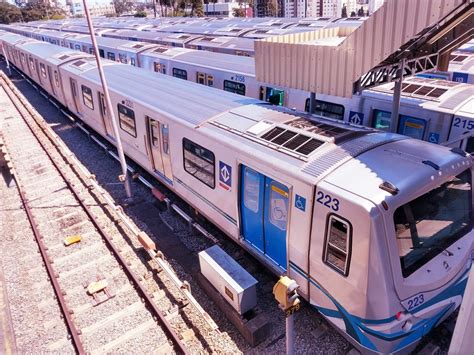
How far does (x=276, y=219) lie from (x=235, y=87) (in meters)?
9.25

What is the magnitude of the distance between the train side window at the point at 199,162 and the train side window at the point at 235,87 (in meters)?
6.28

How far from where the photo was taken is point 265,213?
22.1ft

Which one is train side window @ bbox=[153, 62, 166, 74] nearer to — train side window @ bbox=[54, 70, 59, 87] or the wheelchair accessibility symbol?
train side window @ bbox=[54, 70, 59, 87]

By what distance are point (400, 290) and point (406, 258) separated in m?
0.44

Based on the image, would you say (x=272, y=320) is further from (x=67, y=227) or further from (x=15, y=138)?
(x=15, y=138)

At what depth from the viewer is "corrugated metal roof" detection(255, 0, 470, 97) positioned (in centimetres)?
600

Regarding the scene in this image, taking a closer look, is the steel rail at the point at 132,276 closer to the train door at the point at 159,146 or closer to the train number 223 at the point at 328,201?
the train door at the point at 159,146

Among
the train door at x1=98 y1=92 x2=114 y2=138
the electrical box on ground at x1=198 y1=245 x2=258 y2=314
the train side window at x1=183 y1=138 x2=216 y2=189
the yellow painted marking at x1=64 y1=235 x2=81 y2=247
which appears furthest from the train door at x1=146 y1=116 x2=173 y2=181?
the train door at x1=98 y1=92 x2=114 y2=138

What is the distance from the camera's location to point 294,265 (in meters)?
6.20

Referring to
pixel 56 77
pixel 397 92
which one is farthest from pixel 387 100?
pixel 56 77

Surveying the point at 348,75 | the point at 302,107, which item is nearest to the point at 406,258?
the point at 348,75

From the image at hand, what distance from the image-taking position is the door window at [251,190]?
6.80 m

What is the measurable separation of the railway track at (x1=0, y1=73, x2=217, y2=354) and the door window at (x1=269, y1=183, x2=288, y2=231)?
2225mm

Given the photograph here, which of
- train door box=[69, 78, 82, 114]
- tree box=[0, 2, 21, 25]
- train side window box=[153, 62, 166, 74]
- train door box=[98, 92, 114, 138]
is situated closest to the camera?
train door box=[98, 92, 114, 138]
